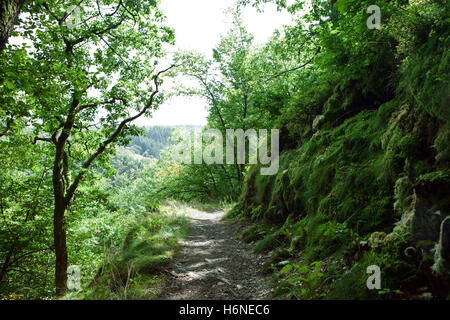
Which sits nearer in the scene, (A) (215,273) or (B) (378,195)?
(B) (378,195)

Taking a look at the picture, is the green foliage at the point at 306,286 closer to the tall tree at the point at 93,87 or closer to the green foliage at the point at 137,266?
the green foliage at the point at 137,266

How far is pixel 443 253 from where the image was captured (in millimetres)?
2357

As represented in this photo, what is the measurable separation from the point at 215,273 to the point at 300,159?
360 centimetres

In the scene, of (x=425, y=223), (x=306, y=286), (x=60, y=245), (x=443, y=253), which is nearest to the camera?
(x=443, y=253)

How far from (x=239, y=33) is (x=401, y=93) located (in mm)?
19058

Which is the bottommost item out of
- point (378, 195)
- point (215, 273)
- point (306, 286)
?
point (215, 273)

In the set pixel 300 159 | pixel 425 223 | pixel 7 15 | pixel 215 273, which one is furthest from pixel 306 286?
pixel 7 15

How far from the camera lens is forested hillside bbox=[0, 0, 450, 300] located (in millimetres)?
3125

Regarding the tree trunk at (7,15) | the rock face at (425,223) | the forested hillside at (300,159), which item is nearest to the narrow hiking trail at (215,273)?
the forested hillside at (300,159)

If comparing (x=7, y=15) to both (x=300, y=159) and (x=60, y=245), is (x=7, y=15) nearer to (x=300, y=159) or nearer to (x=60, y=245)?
(x=300, y=159)

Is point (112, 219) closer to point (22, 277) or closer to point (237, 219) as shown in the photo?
point (22, 277)

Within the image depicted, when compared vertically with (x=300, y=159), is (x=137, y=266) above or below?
below
